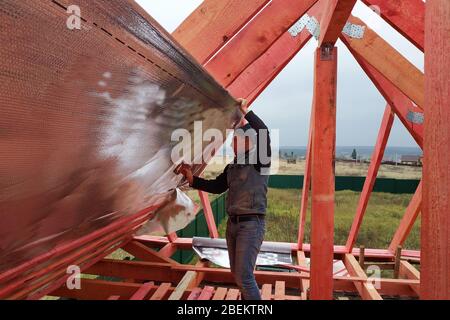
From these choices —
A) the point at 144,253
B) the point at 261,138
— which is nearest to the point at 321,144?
the point at 261,138

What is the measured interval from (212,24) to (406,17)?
5.43 feet

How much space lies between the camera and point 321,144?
2.96 m

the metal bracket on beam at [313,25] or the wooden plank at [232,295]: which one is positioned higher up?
the metal bracket on beam at [313,25]

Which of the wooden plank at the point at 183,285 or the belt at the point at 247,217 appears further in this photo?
the wooden plank at the point at 183,285

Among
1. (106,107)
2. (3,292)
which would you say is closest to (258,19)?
(106,107)

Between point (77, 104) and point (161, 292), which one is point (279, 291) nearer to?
point (161, 292)

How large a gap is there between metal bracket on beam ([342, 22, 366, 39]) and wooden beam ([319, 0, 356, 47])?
4.20 ft

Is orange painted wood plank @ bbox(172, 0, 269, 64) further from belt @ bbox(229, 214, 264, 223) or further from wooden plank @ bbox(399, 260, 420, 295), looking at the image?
wooden plank @ bbox(399, 260, 420, 295)

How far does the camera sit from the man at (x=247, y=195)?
3035 millimetres

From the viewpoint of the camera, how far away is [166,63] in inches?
49.4

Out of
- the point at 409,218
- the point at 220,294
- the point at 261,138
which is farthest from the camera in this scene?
the point at 409,218

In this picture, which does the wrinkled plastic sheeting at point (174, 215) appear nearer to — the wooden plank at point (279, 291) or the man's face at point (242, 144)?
the man's face at point (242, 144)

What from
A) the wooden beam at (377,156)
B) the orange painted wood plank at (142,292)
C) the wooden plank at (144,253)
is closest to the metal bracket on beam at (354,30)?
the wooden beam at (377,156)

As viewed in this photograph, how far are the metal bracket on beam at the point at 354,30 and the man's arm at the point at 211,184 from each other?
2075mm
